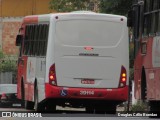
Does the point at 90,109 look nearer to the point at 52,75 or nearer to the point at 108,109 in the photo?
the point at 108,109

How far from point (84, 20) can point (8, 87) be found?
1696cm

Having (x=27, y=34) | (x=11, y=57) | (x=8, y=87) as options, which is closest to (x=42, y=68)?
(x=27, y=34)

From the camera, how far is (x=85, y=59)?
26.3m

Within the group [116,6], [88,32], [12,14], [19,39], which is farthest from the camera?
[12,14]

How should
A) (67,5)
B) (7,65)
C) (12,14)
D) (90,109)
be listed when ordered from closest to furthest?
(90,109) < (67,5) < (7,65) < (12,14)

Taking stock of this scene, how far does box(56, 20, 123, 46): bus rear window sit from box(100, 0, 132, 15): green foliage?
698 inches

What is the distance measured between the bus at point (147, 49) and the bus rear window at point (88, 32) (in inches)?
37.5

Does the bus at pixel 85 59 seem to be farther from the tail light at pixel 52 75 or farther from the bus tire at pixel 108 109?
the bus tire at pixel 108 109

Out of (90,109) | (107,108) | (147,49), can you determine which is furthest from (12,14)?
(147,49)

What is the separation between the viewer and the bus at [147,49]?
2417 cm

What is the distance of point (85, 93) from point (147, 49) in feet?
7.99

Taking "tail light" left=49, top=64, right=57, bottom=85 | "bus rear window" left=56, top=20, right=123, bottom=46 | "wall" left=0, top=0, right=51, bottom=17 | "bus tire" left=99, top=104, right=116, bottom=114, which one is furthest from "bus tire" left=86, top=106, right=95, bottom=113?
"wall" left=0, top=0, right=51, bottom=17

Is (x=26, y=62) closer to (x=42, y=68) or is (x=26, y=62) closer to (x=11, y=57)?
(x=42, y=68)

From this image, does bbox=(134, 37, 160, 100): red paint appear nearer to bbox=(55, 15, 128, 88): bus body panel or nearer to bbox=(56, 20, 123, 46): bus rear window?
bbox=(55, 15, 128, 88): bus body panel
